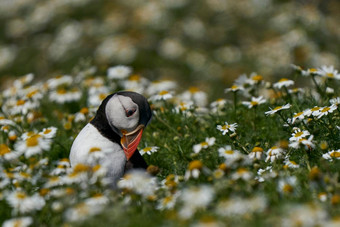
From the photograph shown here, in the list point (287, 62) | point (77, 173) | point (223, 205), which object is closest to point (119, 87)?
point (77, 173)

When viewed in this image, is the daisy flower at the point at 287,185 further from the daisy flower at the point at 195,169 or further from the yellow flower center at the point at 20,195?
the yellow flower center at the point at 20,195

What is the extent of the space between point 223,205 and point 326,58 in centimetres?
889

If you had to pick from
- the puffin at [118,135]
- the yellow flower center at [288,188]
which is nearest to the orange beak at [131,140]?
the puffin at [118,135]

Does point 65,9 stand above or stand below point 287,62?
above

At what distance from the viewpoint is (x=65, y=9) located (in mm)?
13297

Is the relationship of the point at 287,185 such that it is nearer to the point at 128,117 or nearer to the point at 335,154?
the point at 335,154

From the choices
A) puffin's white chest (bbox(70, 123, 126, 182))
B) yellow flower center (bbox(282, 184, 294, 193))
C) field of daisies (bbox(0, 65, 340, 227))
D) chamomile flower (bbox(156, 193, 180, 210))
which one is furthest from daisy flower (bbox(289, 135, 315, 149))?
puffin's white chest (bbox(70, 123, 126, 182))

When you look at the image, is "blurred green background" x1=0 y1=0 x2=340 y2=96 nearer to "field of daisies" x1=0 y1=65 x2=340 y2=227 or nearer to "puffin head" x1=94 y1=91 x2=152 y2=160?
"field of daisies" x1=0 y1=65 x2=340 y2=227

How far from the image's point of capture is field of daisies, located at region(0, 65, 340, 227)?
8.43 feet

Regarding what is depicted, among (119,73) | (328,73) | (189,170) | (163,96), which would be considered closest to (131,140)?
(189,170)

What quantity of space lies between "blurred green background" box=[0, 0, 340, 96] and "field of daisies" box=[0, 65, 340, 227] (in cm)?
579

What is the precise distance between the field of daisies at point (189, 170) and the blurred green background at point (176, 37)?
19.0 ft

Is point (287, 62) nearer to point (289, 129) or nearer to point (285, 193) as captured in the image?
point (289, 129)

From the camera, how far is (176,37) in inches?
496
